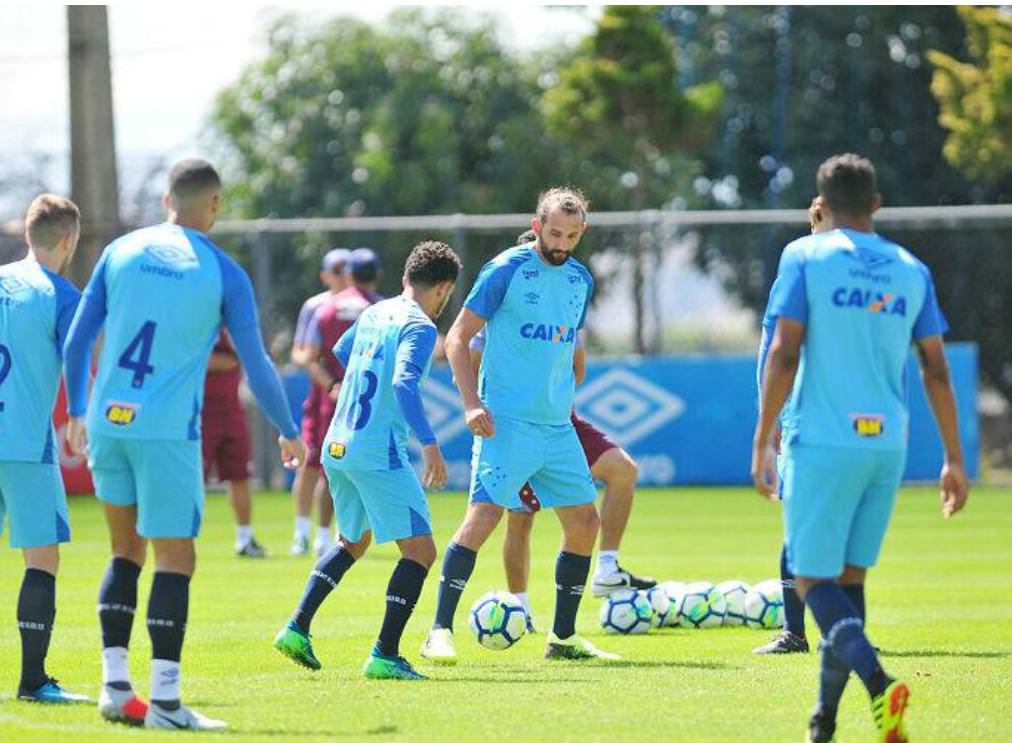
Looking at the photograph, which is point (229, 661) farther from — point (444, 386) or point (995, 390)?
point (995, 390)

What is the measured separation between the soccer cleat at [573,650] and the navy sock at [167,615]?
2.83 m

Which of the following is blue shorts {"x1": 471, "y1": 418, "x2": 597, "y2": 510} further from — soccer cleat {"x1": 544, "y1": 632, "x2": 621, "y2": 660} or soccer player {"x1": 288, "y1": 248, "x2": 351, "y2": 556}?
soccer player {"x1": 288, "y1": 248, "x2": 351, "y2": 556}

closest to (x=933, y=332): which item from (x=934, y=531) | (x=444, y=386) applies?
(x=934, y=531)

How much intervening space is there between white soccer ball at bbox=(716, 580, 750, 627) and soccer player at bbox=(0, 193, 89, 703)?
4.39 m

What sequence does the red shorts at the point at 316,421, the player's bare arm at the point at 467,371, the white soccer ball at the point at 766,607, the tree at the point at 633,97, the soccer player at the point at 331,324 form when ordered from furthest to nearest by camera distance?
the tree at the point at 633,97 → the red shorts at the point at 316,421 → the soccer player at the point at 331,324 → the white soccer ball at the point at 766,607 → the player's bare arm at the point at 467,371

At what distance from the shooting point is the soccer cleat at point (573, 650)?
10.9 metres

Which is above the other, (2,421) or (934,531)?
(2,421)

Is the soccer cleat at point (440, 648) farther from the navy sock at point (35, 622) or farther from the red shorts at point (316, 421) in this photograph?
the red shorts at point (316, 421)

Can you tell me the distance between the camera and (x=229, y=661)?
11.0m

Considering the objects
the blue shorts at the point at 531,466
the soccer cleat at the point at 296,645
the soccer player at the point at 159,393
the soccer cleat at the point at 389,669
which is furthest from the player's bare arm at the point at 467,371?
the soccer player at the point at 159,393

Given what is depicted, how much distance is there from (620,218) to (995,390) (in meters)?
5.76

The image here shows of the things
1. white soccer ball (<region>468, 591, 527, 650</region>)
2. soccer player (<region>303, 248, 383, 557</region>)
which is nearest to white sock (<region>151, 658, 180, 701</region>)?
white soccer ball (<region>468, 591, 527, 650</region>)

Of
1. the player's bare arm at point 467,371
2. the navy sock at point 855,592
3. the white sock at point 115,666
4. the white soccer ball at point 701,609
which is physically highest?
the player's bare arm at point 467,371

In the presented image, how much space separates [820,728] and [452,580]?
3.02 meters
